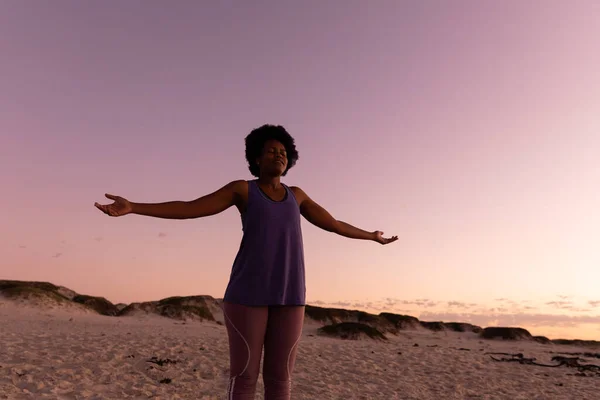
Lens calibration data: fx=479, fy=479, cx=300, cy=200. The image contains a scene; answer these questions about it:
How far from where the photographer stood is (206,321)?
91.9ft

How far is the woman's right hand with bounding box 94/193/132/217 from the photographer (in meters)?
3.17

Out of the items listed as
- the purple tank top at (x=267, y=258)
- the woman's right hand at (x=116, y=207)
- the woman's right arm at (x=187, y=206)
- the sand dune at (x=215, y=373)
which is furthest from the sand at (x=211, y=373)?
the woman's right hand at (x=116, y=207)

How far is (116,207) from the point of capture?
10.6ft

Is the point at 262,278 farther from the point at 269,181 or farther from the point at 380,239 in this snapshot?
the point at 380,239

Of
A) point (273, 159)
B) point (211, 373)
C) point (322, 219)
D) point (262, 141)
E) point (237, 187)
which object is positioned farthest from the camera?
point (211, 373)

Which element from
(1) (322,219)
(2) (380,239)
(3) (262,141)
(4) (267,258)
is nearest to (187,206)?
(4) (267,258)

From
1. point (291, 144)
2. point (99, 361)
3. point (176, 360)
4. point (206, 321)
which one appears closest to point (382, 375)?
point (176, 360)

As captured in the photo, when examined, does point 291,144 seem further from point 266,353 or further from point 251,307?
point 266,353

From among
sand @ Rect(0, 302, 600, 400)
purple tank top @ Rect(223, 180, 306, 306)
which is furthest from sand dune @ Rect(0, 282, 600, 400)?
purple tank top @ Rect(223, 180, 306, 306)

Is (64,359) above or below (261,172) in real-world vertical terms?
below

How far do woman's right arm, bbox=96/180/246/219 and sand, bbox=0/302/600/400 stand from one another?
5.52m

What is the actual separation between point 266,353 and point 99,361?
793cm

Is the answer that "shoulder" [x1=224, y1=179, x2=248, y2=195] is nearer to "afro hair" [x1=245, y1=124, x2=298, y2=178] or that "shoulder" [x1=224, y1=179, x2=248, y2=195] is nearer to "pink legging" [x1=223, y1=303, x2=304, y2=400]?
"afro hair" [x1=245, y1=124, x2=298, y2=178]

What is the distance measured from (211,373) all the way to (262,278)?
7.15 m
